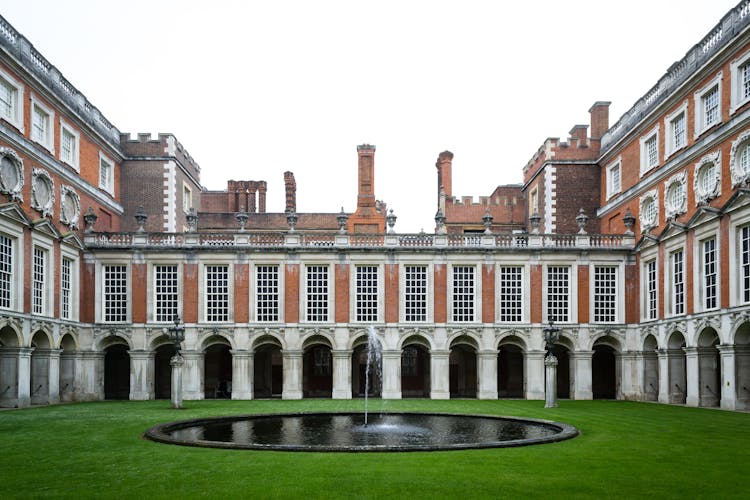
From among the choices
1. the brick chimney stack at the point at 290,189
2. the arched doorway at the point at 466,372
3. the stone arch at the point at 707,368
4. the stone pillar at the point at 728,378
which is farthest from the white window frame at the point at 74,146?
the stone pillar at the point at 728,378

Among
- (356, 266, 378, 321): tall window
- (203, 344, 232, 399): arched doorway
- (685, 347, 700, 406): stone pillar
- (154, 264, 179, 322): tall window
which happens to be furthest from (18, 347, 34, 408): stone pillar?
(685, 347, 700, 406): stone pillar

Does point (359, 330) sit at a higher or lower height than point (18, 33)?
lower

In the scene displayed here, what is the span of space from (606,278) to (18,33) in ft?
101

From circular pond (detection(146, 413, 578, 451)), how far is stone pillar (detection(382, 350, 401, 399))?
12853 millimetres

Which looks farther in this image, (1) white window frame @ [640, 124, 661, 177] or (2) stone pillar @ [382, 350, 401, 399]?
(2) stone pillar @ [382, 350, 401, 399]

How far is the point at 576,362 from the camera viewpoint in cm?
4100

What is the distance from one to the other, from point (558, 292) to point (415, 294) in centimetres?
763

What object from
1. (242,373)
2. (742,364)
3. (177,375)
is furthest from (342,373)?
(742,364)

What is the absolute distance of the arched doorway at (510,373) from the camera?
46188mm

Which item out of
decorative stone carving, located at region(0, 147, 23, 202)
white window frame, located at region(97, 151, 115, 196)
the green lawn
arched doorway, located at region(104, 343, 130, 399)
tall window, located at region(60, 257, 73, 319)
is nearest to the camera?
the green lawn

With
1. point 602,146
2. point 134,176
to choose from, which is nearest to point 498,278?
point 602,146

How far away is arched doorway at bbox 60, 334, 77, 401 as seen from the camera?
127 feet

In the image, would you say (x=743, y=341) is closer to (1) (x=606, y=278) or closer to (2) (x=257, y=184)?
(1) (x=606, y=278)

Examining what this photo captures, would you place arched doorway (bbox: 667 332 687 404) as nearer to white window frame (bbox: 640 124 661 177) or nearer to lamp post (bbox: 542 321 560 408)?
lamp post (bbox: 542 321 560 408)
